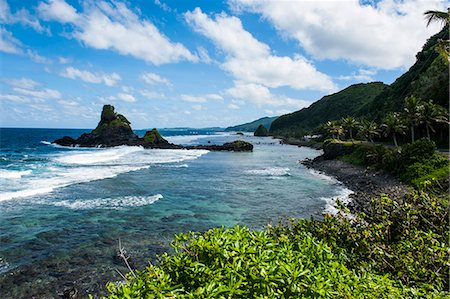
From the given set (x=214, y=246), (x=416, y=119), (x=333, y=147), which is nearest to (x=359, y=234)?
(x=214, y=246)

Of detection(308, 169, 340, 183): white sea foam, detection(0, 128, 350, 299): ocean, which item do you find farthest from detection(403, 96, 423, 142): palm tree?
detection(0, 128, 350, 299): ocean

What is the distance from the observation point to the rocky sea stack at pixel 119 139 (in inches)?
3968

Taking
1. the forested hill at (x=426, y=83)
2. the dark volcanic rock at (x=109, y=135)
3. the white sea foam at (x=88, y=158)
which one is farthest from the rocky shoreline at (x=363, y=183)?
the dark volcanic rock at (x=109, y=135)

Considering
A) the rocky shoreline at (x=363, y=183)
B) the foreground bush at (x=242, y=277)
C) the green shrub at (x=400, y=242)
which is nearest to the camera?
the foreground bush at (x=242, y=277)

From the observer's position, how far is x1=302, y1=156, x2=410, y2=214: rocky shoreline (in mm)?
30178

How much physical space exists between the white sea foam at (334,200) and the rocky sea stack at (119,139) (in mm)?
61454

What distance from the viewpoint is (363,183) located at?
40.4 meters

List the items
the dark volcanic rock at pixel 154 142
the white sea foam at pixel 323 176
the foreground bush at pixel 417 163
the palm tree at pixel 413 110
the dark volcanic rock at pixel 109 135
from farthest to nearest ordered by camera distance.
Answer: the dark volcanic rock at pixel 109 135
the dark volcanic rock at pixel 154 142
the palm tree at pixel 413 110
the white sea foam at pixel 323 176
the foreground bush at pixel 417 163

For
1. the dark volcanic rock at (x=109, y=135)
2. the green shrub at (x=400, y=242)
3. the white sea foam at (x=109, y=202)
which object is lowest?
the white sea foam at (x=109, y=202)

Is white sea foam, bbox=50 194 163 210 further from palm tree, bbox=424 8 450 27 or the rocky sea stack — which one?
the rocky sea stack

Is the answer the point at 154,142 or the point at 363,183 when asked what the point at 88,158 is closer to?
the point at 154,142

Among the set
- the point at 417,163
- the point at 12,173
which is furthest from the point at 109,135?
the point at 417,163

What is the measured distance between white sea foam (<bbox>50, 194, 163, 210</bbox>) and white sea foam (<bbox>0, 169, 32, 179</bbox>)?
17.9 m

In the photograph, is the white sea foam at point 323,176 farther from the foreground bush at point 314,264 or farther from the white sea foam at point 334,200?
the foreground bush at point 314,264
